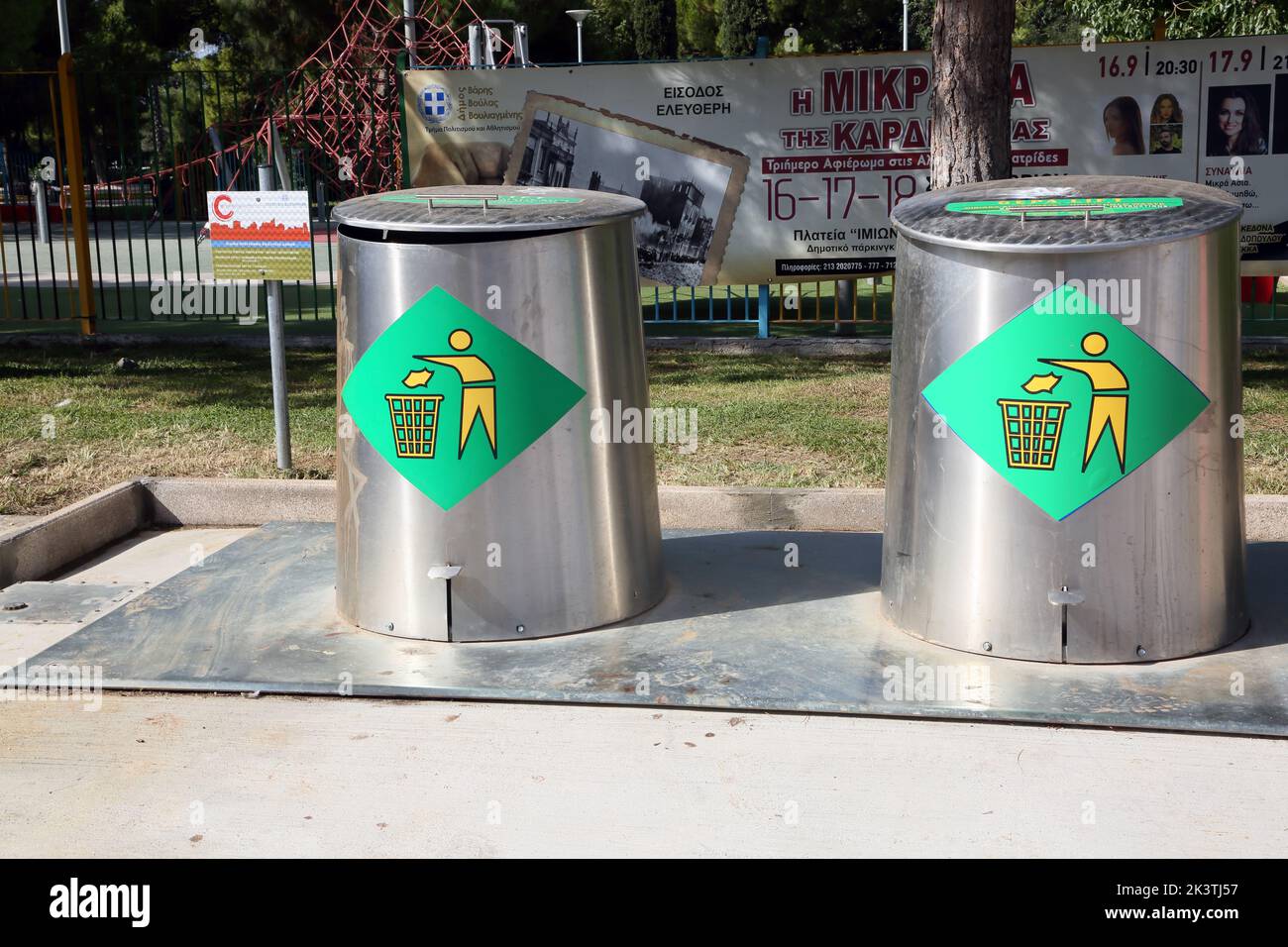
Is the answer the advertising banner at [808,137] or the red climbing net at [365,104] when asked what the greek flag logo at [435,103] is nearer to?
the advertising banner at [808,137]

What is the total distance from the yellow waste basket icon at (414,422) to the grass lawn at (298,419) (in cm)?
218

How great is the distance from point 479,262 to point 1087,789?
2304 millimetres

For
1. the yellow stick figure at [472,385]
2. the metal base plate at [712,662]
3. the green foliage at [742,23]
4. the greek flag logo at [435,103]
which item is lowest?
the metal base plate at [712,662]

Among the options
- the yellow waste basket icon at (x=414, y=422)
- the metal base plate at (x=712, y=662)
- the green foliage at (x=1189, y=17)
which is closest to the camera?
the metal base plate at (x=712, y=662)

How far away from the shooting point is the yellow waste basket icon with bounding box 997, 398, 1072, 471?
3.96m

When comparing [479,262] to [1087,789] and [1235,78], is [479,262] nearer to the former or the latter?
[1087,789]

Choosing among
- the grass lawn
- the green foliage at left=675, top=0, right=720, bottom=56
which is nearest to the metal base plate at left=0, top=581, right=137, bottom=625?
the grass lawn

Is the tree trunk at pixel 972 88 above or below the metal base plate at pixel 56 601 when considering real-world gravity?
above

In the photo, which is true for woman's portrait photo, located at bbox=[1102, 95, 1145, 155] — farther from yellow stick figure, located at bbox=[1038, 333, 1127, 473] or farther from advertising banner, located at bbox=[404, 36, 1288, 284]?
yellow stick figure, located at bbox=[1038, 333, 1127, 473]

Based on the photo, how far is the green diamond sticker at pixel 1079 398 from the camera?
155 inches

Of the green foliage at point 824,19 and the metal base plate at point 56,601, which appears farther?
the green foliage at point 824,19

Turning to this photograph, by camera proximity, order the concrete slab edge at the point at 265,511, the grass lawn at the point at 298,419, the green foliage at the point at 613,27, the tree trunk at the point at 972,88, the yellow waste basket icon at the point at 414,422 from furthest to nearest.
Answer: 1. the green foliage at the point at 613,27
2. the grass lawn at the point at 298,419
3. the tree trunk at the point at 972,88
4. the concrete slab edge at the point at 265,511
5. the yellow waste basket icon at the point at 414,422

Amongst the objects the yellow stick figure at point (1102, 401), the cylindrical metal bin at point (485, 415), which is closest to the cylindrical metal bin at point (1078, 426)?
the yellow stick figure at point (1102, 401)

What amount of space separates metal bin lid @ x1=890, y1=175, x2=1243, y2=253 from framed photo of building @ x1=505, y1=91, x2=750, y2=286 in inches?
211
